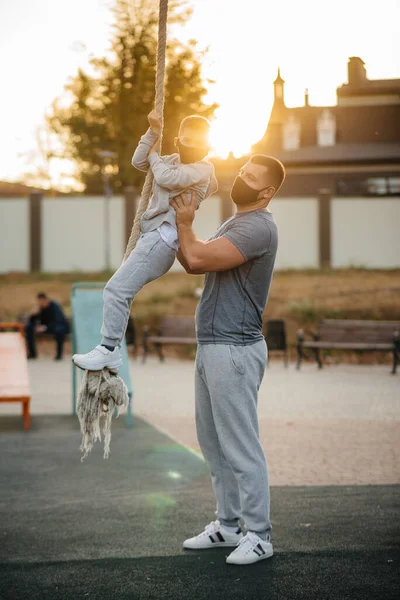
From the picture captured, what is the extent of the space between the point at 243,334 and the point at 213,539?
122 cm

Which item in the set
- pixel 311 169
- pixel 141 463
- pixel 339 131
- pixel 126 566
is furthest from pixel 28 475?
pixel 339 131

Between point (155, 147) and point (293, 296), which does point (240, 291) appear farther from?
point (293, 296)

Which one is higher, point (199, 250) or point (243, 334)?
point (199, 250)

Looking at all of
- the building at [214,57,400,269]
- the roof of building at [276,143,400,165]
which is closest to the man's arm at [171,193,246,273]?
the building at [214,57,400,269]

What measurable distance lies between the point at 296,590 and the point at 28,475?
139 inches

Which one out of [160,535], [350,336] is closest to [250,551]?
[160,535]

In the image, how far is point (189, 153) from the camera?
465 centimetres

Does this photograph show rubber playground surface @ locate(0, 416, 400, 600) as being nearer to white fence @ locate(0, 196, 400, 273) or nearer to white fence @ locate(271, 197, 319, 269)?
white fence @ locate(271, 197, 319, 269)

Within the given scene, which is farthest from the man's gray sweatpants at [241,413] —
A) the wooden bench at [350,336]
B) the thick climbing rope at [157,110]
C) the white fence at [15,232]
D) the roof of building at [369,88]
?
the roof of building at [369,88]

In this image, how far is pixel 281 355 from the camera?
66.1ft

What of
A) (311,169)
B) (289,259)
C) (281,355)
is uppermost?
(311,169)

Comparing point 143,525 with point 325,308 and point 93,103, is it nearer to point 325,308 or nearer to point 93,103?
point 325,308

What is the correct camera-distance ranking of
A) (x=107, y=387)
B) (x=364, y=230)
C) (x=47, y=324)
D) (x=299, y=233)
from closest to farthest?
(x=107, y=387) → (x=47, y=324) → (x=299, y=233) → (x=364, y=230)

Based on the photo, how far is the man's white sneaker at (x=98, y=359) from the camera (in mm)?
4539
